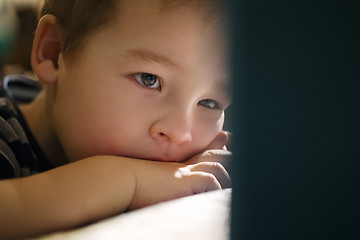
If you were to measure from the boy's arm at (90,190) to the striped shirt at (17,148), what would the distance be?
0.61 ft

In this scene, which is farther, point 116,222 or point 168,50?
point 168,50

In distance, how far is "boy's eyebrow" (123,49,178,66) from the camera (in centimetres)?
64

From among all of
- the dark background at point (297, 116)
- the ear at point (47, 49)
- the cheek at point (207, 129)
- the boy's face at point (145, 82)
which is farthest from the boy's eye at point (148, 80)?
the dark background at point (297, 116)

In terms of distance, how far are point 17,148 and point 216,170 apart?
0.45 m

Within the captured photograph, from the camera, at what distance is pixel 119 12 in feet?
2.20

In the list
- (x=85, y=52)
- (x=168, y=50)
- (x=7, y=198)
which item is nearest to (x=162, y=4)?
(x=168, y=50)

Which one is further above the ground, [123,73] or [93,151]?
[123,73]

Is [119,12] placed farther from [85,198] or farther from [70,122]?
[85,198]

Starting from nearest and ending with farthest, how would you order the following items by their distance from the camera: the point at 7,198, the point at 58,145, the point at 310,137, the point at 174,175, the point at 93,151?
the point at 310,137, the point at 7,198, the point at 174,175, the point at 93,151, the point at 58,145

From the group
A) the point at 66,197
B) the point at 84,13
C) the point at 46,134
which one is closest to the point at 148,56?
the point at 84,13

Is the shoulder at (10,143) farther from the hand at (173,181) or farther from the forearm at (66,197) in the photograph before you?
the hand at (173,181)

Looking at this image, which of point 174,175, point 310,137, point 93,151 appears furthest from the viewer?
point 93,151

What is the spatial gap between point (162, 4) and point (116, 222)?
0.43m

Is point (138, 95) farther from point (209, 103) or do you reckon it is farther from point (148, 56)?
point (209, 103)
